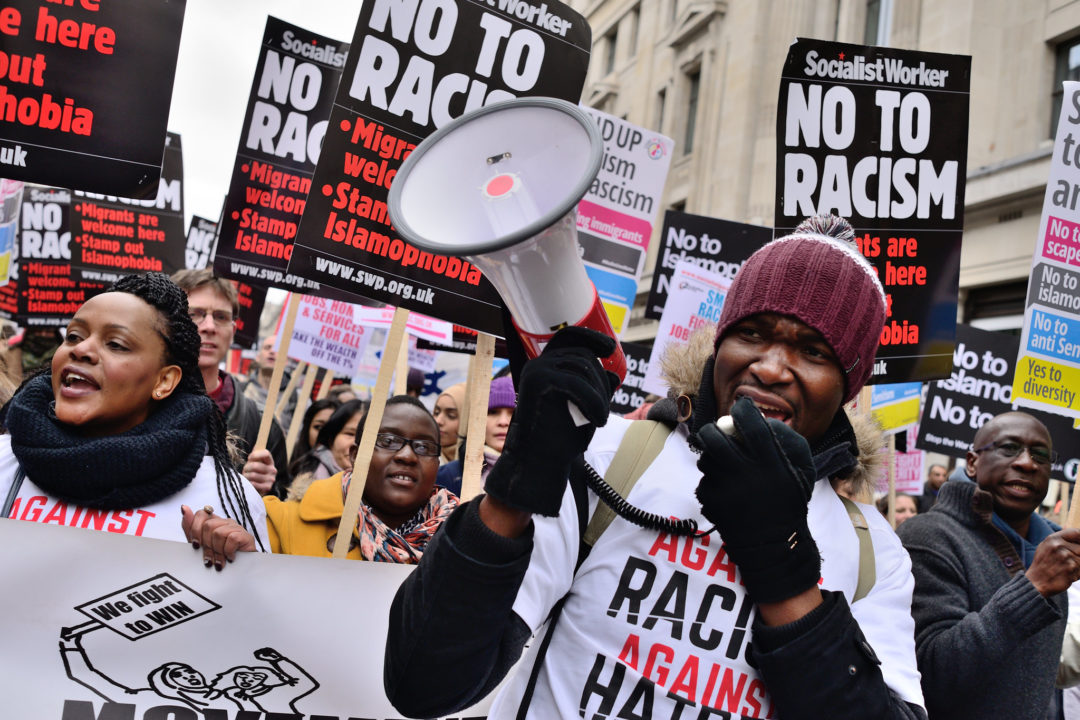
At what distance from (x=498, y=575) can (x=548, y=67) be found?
8.83 feet

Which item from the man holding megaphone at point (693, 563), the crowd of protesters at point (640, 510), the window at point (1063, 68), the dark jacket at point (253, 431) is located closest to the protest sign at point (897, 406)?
the dark jacket at point (253, 431)

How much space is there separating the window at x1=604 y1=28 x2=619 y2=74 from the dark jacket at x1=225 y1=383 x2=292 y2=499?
27.6m

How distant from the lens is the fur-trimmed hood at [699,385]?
1.85 m

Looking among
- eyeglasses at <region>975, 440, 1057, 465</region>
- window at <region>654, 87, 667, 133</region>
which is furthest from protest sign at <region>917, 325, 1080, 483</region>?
window at <region>654, 87, 667, 133</region>

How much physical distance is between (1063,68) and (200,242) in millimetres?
11391

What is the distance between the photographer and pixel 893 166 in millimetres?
4258

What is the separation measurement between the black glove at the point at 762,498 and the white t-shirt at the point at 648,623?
0.30ft

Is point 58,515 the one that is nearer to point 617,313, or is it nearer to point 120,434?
point 120,434

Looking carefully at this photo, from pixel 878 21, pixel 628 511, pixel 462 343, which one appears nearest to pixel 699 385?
pixel 628 511

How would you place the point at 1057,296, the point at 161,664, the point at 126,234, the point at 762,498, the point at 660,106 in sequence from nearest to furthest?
the point at 762,498 < the point at 161,664 < the point at 1057,296 < the point at 126,234 < the point at 660,106

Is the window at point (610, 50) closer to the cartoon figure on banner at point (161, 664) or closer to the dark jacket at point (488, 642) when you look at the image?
the cartoon figure on banner at point (161, 664)

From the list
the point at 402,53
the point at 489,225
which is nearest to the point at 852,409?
the point at 489,225

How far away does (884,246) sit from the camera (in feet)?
14.0

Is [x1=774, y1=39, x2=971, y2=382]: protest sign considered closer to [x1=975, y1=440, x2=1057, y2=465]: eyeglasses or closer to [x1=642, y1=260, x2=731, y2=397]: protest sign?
[x1=975, y1=440, x2=1057, y2=465]: eyeglasses
